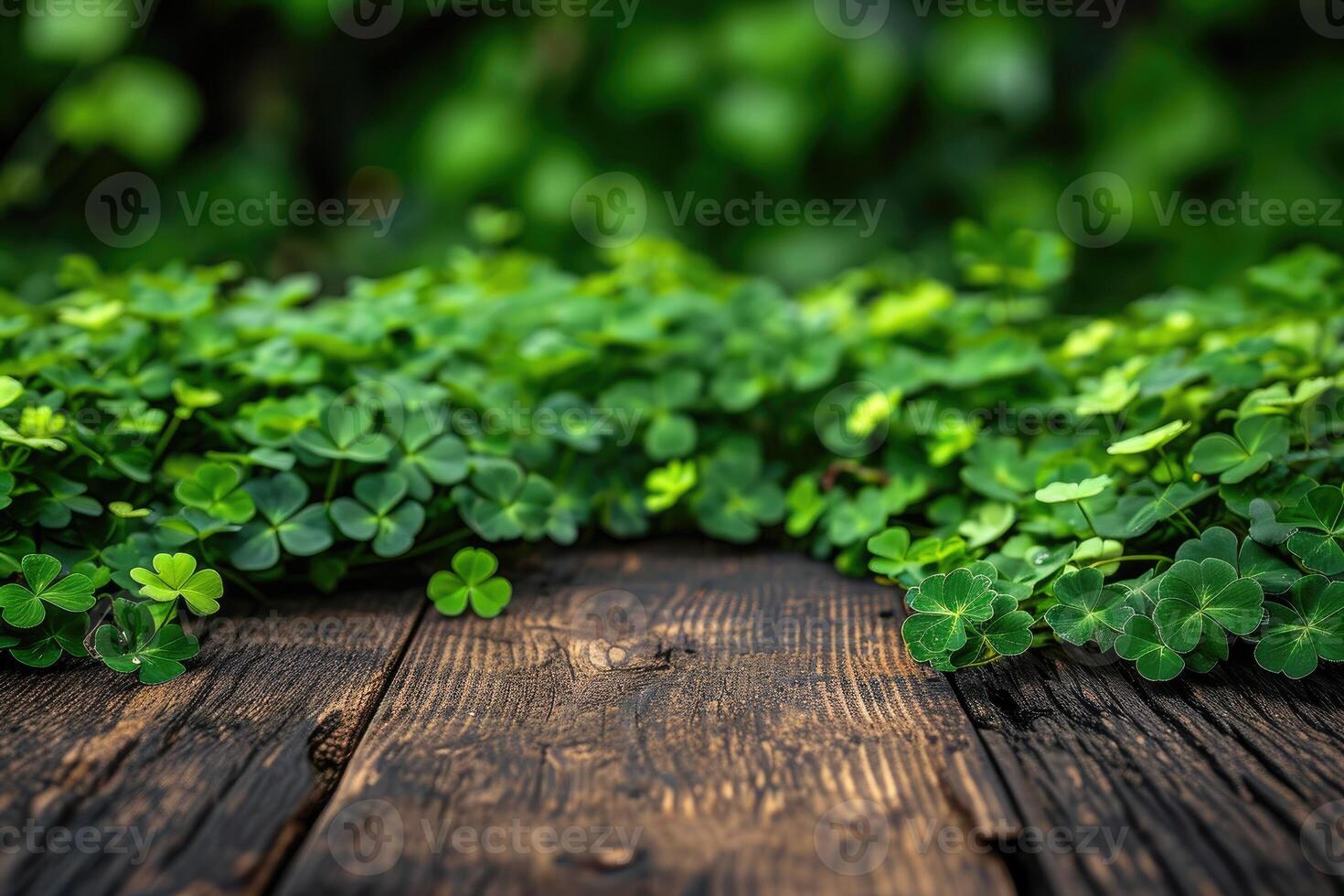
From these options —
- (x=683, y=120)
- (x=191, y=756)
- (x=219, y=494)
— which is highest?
(x=683, y=120)

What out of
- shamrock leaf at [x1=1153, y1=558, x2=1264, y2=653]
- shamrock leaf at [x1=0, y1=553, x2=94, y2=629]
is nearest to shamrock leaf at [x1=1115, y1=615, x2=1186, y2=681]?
shamrock leaf at [x1=1153, y1=558, x2=1264, y2=653]

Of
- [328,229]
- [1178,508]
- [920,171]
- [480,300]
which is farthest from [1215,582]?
[328,229]

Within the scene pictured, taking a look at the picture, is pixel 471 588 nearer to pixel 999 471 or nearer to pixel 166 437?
pixel 166 437

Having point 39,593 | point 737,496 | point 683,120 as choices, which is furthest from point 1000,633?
point 683,120

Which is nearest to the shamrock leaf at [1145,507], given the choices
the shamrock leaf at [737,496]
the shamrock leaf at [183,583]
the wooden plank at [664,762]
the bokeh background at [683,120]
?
the wooden plank at [664,762]

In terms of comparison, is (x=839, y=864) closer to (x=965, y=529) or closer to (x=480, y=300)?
(x=965, y=529)

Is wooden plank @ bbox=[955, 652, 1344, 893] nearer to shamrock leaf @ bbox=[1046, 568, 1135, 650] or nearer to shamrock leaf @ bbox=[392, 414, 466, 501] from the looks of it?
shamrock leaf @ bbox=[1046, 568, 1135, 650]

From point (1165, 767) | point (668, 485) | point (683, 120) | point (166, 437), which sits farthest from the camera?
point (683, 120)
